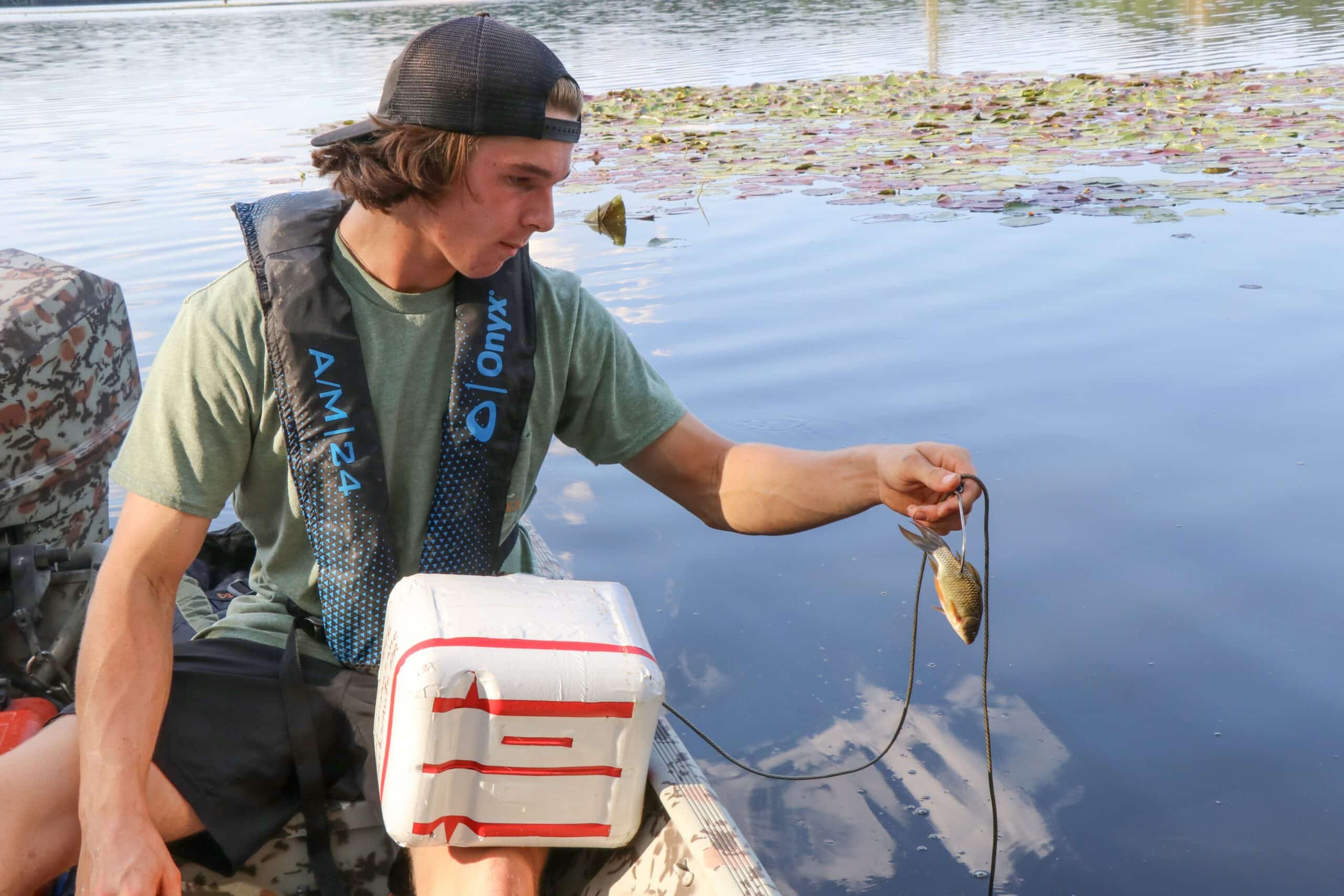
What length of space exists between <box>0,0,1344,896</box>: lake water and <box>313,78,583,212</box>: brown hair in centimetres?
169

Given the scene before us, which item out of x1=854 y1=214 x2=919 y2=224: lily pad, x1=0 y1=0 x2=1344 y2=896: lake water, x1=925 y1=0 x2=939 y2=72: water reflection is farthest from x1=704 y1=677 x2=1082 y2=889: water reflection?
x1=925 y1=0 x2=939 y2=72: water reflection

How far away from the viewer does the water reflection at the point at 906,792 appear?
8.85 ft

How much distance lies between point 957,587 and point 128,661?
49.8 inches

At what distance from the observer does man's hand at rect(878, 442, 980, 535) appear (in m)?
1.94

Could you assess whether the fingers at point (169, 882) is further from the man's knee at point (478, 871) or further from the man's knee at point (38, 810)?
the man's knee at point (478, 871)

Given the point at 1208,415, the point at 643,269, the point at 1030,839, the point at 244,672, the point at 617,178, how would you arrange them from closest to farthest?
the point at 244,672 → the point at 1030,839 → the point at 1208,415 → the point at 643,269 → the point at 617,178

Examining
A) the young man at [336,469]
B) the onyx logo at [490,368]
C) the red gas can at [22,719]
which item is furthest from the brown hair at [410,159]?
the red gas can at [22,719]

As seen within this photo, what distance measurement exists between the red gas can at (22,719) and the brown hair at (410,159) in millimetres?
1170

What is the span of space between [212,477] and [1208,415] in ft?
12.5

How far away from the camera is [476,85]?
6.26ft

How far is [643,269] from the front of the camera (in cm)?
692

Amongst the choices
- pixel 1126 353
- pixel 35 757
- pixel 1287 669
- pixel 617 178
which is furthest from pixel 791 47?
pixel 35 757

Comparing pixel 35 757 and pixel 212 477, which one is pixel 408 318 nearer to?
pixel 212 477

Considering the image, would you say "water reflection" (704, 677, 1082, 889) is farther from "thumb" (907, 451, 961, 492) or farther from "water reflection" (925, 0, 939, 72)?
"water reflection" (925, 0, 939, 72)
